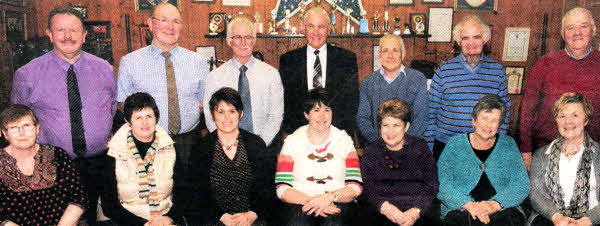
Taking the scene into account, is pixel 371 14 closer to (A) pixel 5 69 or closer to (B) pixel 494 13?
(B) pixel 494 13

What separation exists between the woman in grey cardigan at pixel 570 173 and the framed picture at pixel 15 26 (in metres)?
5.00

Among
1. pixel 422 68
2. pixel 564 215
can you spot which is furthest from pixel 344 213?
pixel 422 68

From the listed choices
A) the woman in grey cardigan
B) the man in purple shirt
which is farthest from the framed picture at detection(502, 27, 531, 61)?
the man in purple shirt

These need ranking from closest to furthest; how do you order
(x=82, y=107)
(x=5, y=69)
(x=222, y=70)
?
(x=82, y=107) → (x=222, y=70) → (x=5, y=69)

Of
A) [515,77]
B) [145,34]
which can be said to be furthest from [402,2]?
[145,34]

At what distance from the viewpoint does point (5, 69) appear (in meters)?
4.14

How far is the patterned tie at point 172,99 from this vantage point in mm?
2953

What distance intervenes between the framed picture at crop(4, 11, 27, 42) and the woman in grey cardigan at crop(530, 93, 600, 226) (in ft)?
16.4

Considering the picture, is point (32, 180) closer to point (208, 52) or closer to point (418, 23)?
point (208, 52)

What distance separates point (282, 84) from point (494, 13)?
458cm

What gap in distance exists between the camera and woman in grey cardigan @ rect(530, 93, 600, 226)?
2.33 meters

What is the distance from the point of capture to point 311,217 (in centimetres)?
245

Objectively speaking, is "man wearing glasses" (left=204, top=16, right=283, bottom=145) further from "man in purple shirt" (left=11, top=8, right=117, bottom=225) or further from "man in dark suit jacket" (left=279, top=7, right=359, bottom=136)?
"man in purple shirt" (left=11, top=8, right=117, bottom=225)

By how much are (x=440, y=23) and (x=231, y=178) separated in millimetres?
4899
